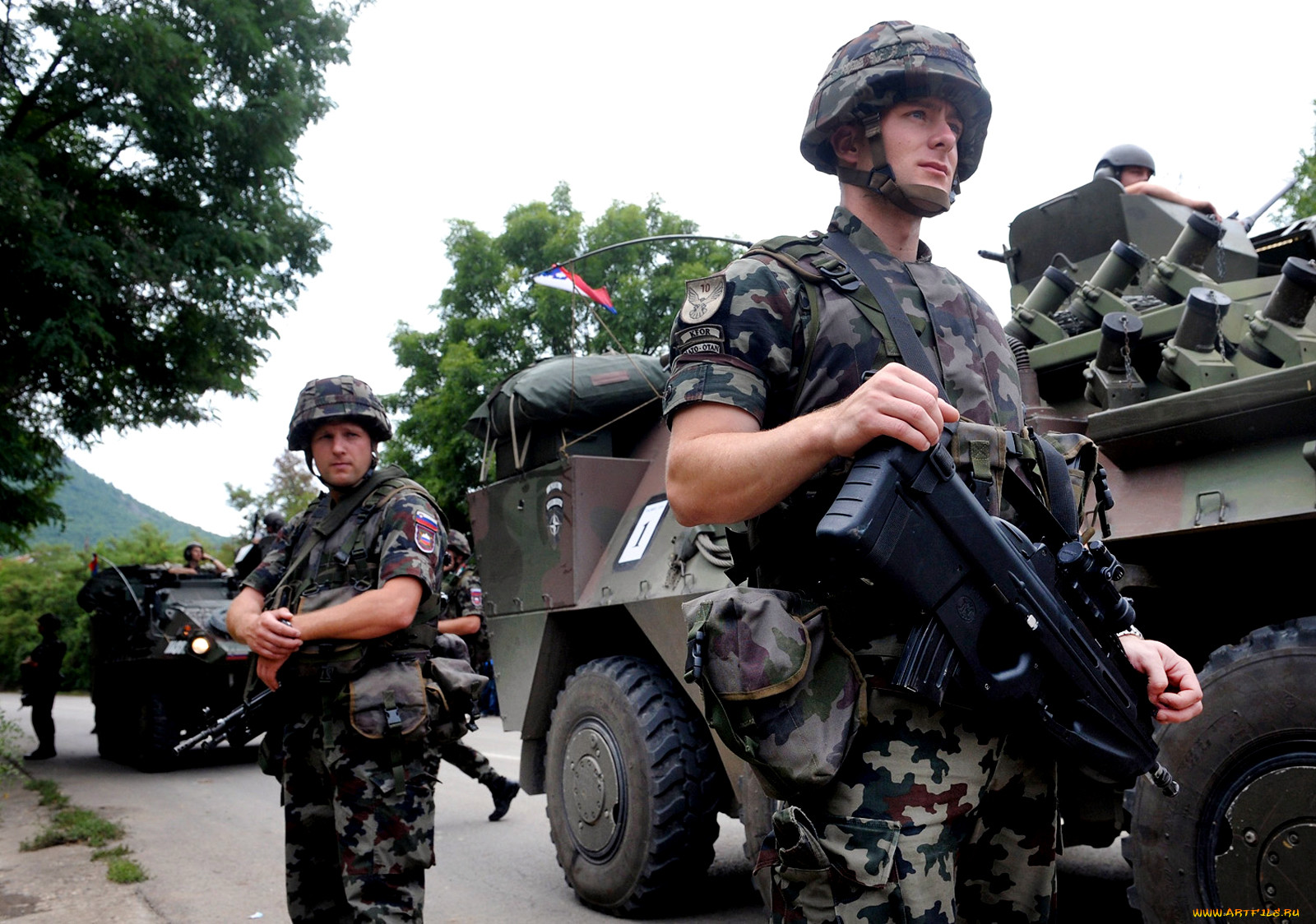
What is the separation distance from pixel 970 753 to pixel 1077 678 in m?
0.19

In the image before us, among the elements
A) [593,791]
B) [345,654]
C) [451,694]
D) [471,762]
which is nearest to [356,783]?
[345,654]

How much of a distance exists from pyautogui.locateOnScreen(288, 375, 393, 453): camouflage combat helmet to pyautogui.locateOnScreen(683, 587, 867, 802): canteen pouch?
2.02m

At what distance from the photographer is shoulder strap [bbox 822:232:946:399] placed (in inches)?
71.4

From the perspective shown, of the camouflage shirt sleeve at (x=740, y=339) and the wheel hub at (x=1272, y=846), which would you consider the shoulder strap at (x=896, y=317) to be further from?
the wheel hub at (x=1272, y=846)

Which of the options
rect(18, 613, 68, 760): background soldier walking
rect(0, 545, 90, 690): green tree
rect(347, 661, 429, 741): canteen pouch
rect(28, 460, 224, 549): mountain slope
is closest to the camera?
rect(347, 661, 429, 741): canteen pouch

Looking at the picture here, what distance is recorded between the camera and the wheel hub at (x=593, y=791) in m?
4.45

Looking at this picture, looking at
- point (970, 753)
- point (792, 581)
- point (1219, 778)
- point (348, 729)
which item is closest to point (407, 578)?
point (348, 729)

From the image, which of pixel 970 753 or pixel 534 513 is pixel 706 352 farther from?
pixel 534 513

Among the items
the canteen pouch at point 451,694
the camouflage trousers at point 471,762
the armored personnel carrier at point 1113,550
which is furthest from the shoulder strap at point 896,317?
the camouflage trousers at point 471,762

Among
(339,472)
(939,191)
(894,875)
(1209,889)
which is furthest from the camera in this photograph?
(339,472)

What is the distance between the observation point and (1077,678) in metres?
1.73

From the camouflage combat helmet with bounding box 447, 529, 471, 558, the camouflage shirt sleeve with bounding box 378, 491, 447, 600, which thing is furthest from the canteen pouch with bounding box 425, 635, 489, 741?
A: the camouflage combat helmet with bounding box 447, 529, 471, 558

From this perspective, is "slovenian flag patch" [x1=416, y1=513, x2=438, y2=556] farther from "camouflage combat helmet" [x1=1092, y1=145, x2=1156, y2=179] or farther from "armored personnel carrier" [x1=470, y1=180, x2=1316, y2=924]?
"camouflage combat helmet" [x1=1092, y1=145, x2=1156, y2=179]

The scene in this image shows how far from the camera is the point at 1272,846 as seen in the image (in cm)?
272
